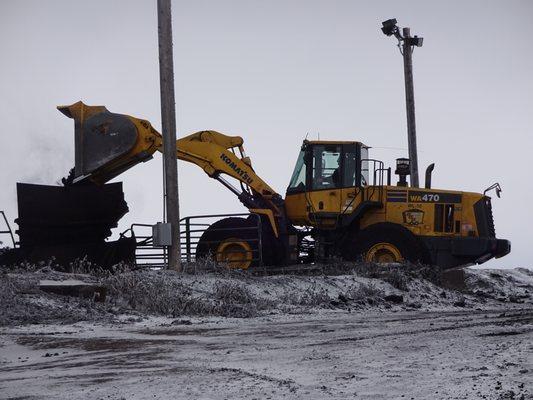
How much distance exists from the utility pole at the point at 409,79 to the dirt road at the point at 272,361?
→ 1718 cm


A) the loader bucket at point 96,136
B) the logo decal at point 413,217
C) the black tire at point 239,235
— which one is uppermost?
the loader bucket at point 96,136

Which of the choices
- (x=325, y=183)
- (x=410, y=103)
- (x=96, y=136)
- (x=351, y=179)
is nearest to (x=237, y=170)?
(x=325, y=183)

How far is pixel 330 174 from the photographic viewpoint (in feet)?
84.5

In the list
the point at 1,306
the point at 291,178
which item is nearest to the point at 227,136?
the point at 291,178

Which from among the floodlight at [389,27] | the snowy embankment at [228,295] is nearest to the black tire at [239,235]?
the snowy embankment at [228,295]

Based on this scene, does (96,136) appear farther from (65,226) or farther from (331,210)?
(331,210)

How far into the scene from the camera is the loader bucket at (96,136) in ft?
81.1

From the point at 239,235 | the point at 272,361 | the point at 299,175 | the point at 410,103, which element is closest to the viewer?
the point at 272,361

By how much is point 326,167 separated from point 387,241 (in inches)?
96.8

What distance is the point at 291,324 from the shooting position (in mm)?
14578

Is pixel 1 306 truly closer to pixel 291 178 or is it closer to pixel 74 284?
pixel 74 284

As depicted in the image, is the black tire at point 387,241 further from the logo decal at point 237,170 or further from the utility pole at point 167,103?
the utility pole at point 167,103

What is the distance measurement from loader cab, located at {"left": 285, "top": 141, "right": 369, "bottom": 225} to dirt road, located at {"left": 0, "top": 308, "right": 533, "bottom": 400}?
11378 mm

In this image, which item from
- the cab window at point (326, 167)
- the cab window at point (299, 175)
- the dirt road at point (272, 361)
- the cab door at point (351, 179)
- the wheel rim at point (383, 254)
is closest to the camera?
the dirt road at point (272, 361)
